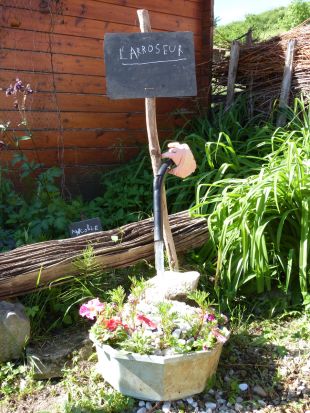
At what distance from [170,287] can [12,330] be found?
86 cm

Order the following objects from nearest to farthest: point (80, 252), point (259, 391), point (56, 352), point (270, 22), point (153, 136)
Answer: point (259, 391)
point (56, 352)
point (153, 136)
point (80, 252)
point (270, 22)

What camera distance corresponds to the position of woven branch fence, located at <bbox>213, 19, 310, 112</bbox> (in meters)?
4.95

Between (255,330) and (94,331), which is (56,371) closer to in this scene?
(94,331)

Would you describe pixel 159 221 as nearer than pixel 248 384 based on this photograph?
No

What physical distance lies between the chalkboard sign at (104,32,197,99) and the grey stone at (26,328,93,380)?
1377 mm

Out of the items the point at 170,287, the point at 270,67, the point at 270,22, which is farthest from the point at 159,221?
the point at 270,22

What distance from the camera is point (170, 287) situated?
2.63 meters

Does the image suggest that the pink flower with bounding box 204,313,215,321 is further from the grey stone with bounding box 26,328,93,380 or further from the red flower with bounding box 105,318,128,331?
→ the grey stone with bounding box 26,328,93,380

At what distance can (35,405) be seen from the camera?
2441 mm

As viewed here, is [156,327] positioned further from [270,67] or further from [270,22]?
[270,22]

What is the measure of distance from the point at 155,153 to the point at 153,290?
774 millimetres

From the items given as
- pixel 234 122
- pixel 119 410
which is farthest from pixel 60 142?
pixel 119 410

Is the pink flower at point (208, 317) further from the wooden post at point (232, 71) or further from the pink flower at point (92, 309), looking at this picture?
the wooden post at point (232, 71)

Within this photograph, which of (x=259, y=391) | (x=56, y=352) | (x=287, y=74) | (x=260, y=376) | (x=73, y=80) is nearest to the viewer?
(x=259, y=391)
